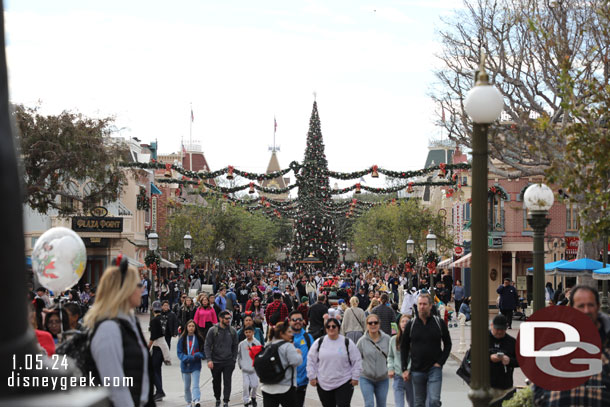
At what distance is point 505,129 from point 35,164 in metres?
14.8

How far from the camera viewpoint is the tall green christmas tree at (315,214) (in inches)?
2489

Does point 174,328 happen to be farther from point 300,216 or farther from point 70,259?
point 300,216

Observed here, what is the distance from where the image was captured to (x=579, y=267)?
24.3 metres

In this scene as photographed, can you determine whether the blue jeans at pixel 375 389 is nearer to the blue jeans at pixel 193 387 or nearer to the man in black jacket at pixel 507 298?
the blue jeans at pixel 193 387

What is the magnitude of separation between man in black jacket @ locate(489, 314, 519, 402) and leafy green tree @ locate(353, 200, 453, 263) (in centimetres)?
3438

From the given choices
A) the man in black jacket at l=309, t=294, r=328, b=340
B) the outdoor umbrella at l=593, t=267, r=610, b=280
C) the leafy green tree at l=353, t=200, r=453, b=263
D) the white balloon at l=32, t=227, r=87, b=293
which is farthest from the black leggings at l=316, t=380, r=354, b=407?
the leafy green tree at l=353, t=200, r=453, b=263

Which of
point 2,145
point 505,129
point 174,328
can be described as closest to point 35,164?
point 174,328

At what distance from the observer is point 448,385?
1662cm

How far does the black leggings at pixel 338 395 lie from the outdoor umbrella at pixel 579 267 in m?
14.9

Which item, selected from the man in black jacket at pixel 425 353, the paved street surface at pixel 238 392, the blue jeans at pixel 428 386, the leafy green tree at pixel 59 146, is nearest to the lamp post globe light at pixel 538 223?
the man in black jacket at pixel 425 353

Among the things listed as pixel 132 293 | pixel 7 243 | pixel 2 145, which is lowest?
pixel 132 293

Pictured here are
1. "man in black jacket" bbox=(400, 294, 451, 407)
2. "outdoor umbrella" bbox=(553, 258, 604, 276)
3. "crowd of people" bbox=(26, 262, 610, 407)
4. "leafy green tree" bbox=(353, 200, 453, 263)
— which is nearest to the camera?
"crowd of people" bbox=(26, 262, 610, 407)

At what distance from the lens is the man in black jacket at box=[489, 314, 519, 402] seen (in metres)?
9.91

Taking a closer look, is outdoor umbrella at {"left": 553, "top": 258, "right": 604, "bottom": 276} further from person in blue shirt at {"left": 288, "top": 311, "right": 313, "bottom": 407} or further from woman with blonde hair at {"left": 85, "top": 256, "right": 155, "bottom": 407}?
woman with blonde hair at {"left": 85, "top": 256, "right": 155, "bottom": 407}
